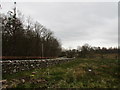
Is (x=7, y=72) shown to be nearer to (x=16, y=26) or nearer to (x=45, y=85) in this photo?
(x=45, y=85)

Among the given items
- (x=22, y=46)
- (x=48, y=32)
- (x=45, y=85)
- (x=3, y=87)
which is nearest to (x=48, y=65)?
(x=22, y=46)

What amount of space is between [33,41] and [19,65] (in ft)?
24.5

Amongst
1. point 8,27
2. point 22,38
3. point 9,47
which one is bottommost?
point 9,47

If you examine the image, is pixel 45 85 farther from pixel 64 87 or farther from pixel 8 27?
pixel 8 27

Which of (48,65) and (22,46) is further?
(22,46)

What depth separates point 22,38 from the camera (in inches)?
518

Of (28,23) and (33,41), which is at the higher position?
(28,23)

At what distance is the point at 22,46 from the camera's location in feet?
43.1

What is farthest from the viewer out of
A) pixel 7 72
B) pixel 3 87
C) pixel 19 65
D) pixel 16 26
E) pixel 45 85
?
pixel 16 26

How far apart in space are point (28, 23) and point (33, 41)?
503 centimetres

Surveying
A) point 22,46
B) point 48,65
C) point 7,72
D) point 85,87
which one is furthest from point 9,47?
point 85,87

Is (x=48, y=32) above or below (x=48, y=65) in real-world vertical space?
above

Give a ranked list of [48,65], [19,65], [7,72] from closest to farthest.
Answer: [7,72] → [19,65] → [48,65]

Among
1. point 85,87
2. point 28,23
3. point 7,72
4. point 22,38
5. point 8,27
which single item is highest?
point 28,23
